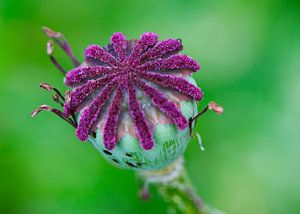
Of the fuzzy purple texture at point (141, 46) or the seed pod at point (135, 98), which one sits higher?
the fuzzy purple texture at point (141, 46)

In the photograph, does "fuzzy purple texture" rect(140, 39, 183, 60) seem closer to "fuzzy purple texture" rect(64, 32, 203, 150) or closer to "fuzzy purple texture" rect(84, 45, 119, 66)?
"fuzzy purple texture" rect(64, 32, 203, 150)

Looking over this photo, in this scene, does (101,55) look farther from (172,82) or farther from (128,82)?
(172,82)

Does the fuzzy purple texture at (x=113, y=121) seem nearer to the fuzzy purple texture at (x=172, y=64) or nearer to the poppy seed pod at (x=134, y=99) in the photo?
the poppy seed pod at (x=134, y=99)

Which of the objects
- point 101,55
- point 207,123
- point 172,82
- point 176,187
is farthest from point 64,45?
point 207,123

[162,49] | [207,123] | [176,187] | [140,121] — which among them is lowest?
[207,123]

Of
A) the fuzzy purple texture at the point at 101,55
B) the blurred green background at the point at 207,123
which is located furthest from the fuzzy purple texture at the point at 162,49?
the blurred green background at the point at 207,123

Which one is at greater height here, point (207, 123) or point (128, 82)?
point (128, 82)

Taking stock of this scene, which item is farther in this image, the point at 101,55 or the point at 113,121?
the point at 101,55

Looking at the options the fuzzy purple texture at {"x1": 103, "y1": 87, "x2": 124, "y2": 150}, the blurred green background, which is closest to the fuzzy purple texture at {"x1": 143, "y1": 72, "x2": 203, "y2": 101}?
the fuzzy purple texture at {"x1": 103, "y1": 87, "x2": 124, "y2": 150}

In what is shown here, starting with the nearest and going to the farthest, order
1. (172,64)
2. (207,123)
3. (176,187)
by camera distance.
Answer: (172,64) < (176,187) < (207,123)
